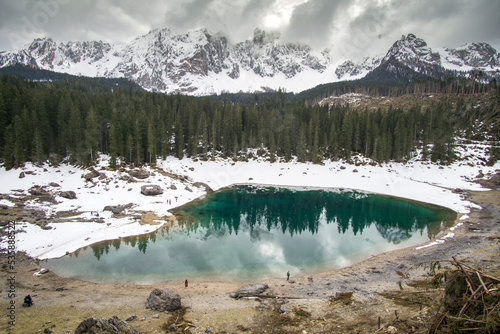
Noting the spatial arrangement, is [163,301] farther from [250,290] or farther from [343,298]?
[343,298]

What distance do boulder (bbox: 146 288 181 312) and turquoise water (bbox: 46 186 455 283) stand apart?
6711mm

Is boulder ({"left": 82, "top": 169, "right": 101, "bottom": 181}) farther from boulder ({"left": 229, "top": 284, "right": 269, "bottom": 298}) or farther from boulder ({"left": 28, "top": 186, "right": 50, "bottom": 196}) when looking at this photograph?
boulder ({"left": 229, "top": 284, "right": 269, "bottom": 298})

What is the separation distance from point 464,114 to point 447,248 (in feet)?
346

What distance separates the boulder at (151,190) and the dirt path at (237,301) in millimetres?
27065

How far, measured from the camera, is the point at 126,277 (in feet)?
88.1

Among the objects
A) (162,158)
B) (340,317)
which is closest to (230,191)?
(162,158)

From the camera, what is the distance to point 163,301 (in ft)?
64.6

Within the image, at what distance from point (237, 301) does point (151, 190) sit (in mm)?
40885

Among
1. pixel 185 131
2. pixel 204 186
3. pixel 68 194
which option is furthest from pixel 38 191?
pixel 185 131

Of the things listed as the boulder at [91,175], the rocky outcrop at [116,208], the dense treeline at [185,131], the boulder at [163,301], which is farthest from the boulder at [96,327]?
the dense treeline at [185,131]

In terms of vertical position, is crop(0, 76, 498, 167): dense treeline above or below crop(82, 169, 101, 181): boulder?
above

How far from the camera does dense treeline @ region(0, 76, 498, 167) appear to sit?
64625 millimetres

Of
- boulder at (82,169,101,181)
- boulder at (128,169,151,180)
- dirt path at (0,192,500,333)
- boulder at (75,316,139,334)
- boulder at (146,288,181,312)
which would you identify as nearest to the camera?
boulder at (75,316,139,334)

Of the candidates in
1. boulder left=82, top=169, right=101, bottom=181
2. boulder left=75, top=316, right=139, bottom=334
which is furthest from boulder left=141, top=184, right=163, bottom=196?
boulder left=75, top=316, right=139, bottom=334
